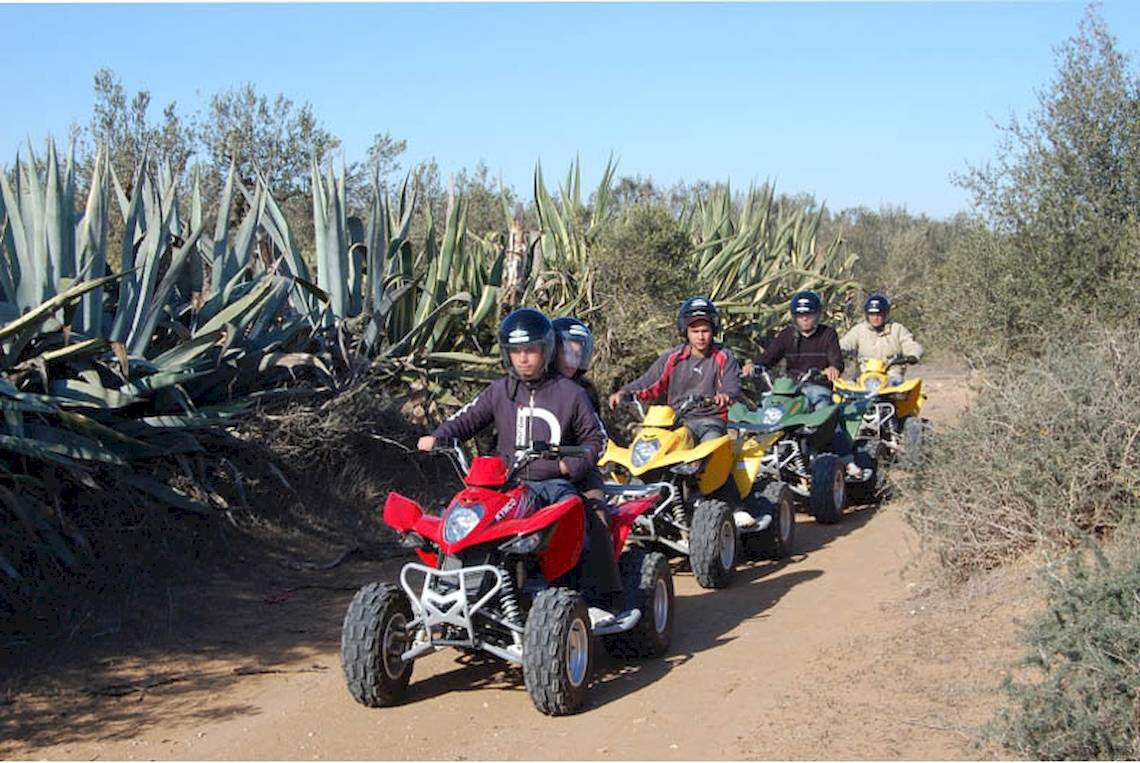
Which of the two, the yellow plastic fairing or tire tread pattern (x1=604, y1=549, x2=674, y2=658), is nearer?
tire tread pattern (x1=604, y1=549, x2=674, y2=658)

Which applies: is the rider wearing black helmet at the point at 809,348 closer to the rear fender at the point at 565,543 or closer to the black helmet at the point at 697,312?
the black helmet at the point at 697,312

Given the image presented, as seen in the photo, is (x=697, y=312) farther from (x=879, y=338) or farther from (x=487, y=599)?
(x=879, y=338)

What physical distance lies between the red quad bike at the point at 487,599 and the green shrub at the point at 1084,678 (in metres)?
1.92

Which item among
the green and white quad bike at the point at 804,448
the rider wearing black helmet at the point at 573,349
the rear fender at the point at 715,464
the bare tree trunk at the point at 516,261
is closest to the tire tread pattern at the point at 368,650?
the rider wearing black helmet at the point at 573,349

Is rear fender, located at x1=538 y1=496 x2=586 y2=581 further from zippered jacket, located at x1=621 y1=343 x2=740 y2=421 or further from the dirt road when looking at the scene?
zippered jacket, located at x1=621 y1=343 x2=740 y2=421

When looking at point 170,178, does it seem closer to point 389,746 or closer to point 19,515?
point 19,515

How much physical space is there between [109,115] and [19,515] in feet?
35.3

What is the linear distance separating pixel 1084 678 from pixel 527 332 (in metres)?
3.08

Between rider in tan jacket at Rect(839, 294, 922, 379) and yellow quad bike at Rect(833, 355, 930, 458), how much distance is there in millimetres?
117

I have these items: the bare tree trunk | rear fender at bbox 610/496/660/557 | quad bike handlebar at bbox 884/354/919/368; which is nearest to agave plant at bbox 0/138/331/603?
rear fender at bbox 610/496/660/557

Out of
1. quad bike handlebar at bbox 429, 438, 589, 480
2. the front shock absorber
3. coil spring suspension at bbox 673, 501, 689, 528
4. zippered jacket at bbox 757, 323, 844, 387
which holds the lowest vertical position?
coil spring suspension at bbox 673, 501, 689, 528

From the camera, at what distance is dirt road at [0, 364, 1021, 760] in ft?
17.8

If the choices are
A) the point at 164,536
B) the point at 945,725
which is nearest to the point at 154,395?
the point at 164,536

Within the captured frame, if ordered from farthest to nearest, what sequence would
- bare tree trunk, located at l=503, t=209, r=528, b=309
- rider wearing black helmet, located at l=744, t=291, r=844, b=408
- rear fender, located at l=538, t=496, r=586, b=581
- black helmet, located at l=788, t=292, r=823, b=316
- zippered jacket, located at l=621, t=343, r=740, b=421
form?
bare tree trunk, located at l=503, t=209, r=528, b=309, black helmet, located at l=788, t=292, r=823, b=316, rider wearing black helmet, located at l=744, t=291, r=844, b=408, zippered jacket, located at l=621, t=343, r=740, b=421, rear fender, located at l=538, t=496, r=586, b=581
